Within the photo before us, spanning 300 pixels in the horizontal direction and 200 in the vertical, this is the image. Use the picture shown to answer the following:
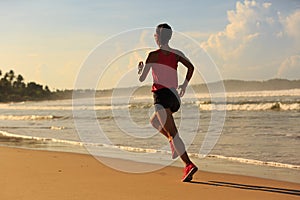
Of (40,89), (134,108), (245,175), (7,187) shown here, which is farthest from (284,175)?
(40,89)

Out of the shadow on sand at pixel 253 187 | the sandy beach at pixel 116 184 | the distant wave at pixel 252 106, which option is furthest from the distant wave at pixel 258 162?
the distant wave at pixel 252 106

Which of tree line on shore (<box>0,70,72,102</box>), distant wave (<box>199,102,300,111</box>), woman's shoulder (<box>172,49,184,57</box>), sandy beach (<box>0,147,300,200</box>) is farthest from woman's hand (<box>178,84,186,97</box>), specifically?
tree line on shore (<box>0,70,72,102</box>)

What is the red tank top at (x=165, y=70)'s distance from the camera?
18.6 ft

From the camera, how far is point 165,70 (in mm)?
5695

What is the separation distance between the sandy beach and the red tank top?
3.64 ft

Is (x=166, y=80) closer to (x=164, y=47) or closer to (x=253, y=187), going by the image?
(x=164, y=47)

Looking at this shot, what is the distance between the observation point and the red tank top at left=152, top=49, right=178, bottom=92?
223 inches

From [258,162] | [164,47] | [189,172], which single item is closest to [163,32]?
[164,47]

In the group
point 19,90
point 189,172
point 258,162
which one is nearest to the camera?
point 189,172

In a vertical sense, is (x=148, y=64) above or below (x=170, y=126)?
above

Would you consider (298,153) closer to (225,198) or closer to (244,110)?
(225,198)

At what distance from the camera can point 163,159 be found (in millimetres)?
8102

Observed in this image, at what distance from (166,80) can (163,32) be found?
555 mm

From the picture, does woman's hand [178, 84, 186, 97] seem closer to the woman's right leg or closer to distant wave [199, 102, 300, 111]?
the woman's right leg
